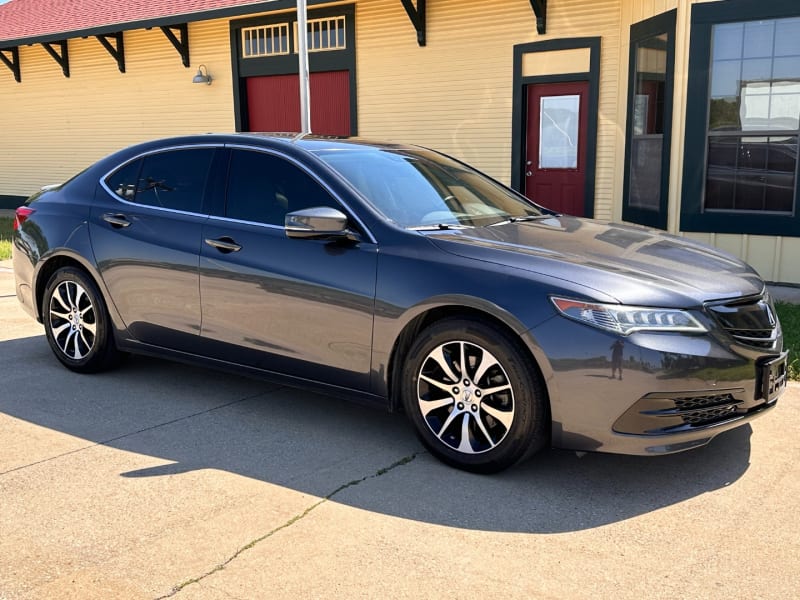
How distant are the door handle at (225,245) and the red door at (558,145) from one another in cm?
756

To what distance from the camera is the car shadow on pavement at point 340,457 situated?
3.63 metres

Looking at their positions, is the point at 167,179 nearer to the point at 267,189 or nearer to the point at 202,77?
the point at 267,189

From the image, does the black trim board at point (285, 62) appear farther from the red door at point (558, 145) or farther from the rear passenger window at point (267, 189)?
the rear passenger window at point (267, 189)

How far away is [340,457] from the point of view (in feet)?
13.7

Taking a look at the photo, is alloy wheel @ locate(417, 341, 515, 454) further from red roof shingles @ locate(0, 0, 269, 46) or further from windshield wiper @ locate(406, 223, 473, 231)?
red roof shingles @ locate(0, 0, 269, 46)

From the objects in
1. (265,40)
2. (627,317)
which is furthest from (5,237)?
(627,317)

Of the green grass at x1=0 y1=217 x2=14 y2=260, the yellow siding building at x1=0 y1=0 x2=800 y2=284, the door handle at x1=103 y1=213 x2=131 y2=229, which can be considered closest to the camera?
the door handle at x1=103 y1=213 x2=131 y2=229

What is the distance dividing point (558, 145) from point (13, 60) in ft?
45.1

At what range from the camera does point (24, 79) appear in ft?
61.6

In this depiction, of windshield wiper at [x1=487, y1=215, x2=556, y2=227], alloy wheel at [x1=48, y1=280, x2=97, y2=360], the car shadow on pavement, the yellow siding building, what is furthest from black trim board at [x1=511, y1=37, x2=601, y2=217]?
alloy wheel at [x1=48, y1=280, x2=97, y2=360]

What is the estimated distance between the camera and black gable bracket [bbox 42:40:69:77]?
1750 cm

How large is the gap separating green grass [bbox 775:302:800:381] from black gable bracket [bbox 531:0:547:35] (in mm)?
5303

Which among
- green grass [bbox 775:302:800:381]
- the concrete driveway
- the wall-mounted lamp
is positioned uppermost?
the wall-mounted lamp

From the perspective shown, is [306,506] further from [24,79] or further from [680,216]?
[24,79]
